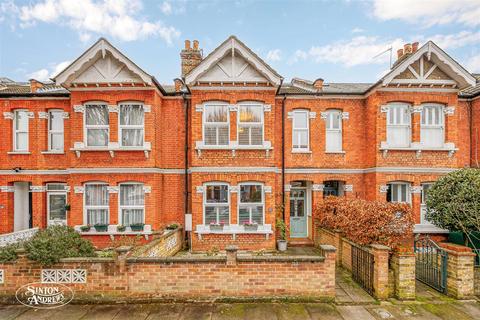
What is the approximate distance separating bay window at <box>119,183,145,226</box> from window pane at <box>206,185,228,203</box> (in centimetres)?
290

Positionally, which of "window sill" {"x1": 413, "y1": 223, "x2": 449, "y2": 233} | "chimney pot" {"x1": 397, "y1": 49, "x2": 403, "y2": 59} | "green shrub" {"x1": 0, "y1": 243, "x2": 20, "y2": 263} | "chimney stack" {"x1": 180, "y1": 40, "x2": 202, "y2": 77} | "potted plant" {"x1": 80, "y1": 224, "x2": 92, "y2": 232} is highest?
"chimney pot" {"x1": 397, "y1": 49, "x2": 403, "y2": 59}

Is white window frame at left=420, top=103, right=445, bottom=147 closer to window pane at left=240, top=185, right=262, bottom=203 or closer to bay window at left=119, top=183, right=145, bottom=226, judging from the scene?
window pane at left=240, top=185, right=262, bottom=203

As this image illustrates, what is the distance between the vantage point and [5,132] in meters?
12.2

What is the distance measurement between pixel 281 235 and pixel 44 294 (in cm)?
854

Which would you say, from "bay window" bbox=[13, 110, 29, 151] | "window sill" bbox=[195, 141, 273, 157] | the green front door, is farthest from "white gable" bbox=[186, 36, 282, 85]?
"bay window" bbox=[13, 110, 29, 151]

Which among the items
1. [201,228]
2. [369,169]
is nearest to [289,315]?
[201,228]

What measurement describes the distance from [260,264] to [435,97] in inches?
437

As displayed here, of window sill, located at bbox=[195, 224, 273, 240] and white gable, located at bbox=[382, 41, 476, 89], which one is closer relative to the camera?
A: white gable, located at bbox=[382, 41, 476, 89]

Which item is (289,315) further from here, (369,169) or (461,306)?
(369,169)

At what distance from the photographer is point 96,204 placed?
11586 mm

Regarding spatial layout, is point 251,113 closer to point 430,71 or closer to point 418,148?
point 418,148

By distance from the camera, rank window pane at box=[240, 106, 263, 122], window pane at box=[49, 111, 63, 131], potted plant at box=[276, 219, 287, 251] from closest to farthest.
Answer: potted plant at box=[276, 219, 287, 251], window pane at box=[240, 106, 263, 122], window pane at box=[49, 111, 63, 131]

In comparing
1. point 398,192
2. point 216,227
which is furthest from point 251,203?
point 398,192

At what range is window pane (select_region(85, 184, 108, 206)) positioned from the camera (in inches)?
456
